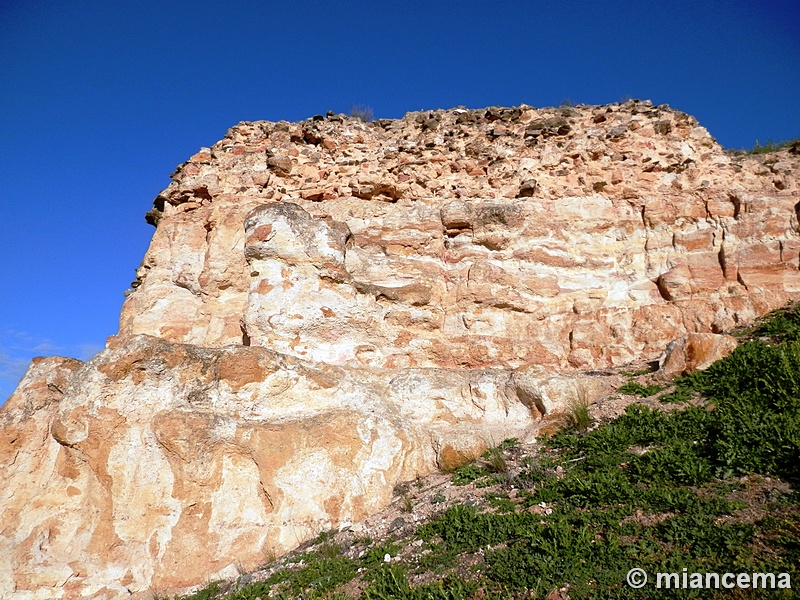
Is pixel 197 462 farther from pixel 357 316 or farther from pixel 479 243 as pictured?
pixel 479 243

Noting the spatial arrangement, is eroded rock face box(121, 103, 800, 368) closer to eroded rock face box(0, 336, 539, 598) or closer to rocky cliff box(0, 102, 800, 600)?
rocky cliff box(0, 102, 800, 600)

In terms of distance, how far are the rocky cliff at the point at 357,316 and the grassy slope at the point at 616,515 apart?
1.05 m

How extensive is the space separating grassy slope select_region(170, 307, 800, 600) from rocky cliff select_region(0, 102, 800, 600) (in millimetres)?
1046

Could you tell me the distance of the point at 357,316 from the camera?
892 cm

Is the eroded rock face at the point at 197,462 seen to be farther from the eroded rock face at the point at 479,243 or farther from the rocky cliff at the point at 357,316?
the eroded rock face at the point at 479,243

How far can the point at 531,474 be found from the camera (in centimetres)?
579

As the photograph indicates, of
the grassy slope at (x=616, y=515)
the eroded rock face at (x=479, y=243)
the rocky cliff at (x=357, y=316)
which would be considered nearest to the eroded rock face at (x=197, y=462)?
the rocky cliff at (x=357, y=316)

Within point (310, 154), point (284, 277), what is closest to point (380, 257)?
point (284, 277)

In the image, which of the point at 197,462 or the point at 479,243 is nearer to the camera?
the point at 197,462

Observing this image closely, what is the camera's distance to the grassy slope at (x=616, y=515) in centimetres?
384

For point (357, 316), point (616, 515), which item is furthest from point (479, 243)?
point (616, 515)

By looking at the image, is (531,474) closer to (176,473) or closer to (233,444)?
(233,444)

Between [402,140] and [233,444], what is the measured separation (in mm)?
8161

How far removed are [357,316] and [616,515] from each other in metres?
5.41
